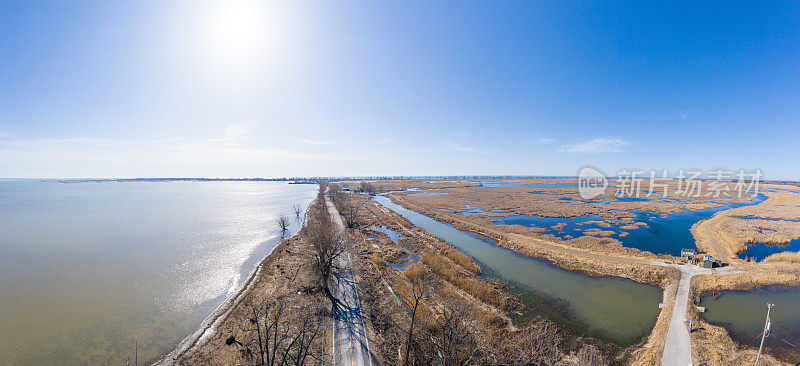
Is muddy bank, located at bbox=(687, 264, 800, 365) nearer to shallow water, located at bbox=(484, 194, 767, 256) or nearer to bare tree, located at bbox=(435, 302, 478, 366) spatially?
shallow water, located at bbox=(484, 194, 767, 256)

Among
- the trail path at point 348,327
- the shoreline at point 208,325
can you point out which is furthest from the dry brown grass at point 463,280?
the shoreline at point 208,325

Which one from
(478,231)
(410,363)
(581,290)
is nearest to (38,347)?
(410,363)

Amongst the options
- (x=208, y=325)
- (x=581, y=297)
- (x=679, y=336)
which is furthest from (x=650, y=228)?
Answer: (x=208, y=325)

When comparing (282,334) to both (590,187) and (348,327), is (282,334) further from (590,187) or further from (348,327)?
(590,187)

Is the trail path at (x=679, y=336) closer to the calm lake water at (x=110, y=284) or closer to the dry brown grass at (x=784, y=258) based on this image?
the dry brown grass at (x=784, y=258)

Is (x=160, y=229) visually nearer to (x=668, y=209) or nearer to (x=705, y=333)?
(x=705, y=333)

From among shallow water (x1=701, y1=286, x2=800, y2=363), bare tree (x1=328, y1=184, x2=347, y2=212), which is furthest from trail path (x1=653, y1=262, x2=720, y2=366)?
bare tree (x1=328, y1=184, x2=347, y2=212)
